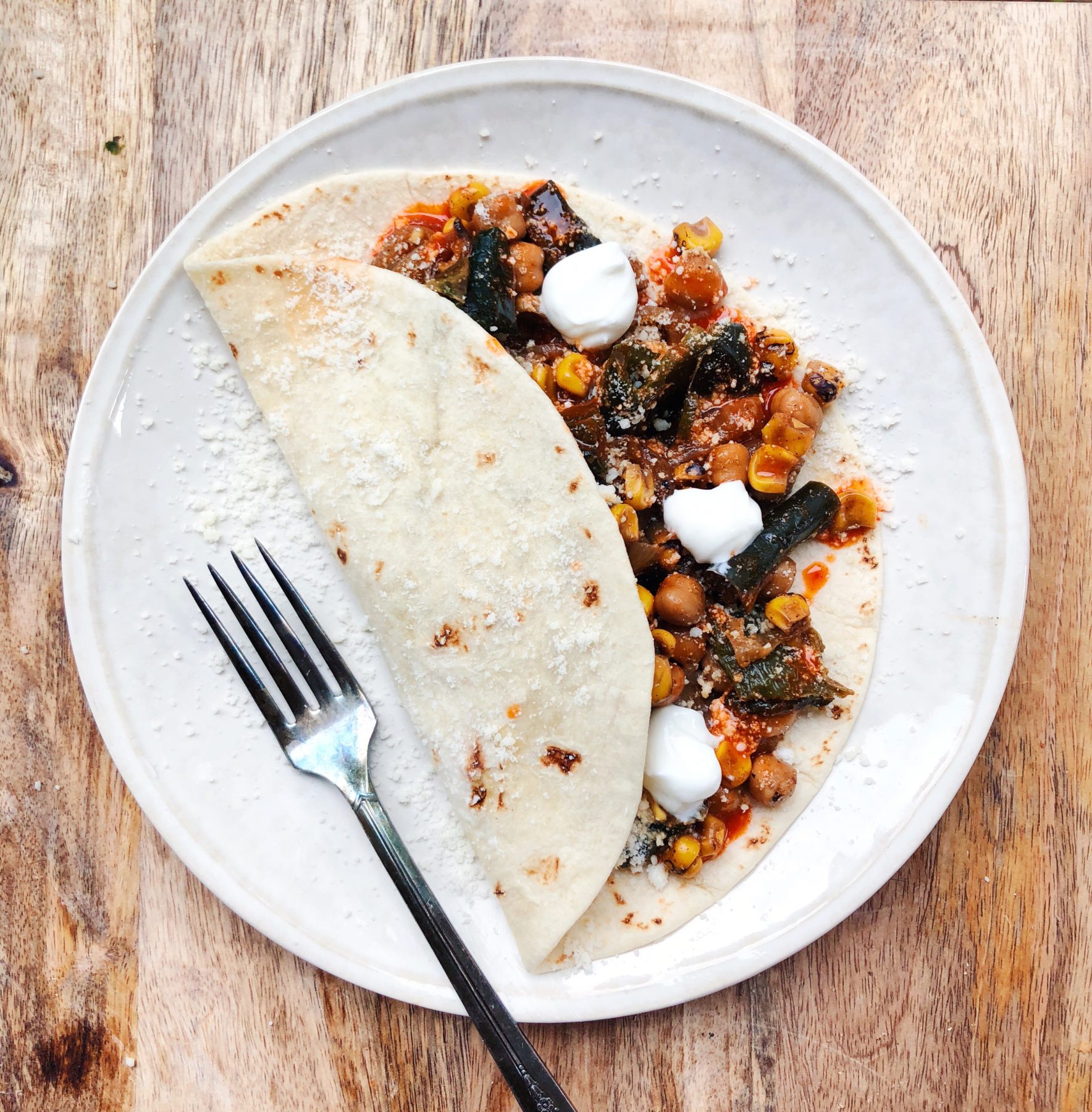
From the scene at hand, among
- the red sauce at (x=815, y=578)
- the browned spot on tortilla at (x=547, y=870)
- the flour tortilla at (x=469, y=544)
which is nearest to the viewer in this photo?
the flour tortilla at (x=469, y=544)

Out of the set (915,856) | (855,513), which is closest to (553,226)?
(855,513)

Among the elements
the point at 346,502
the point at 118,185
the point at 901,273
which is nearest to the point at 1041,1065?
the point at 901,273

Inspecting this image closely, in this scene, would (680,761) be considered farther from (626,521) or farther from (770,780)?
(626,521)

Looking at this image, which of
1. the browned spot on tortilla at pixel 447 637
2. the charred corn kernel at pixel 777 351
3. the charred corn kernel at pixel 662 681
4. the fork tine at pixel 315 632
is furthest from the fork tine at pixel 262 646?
the charred corn kernel at pixel 777 351

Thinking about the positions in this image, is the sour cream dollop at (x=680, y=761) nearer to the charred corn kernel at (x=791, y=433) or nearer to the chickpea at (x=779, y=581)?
the chickpea at (x=779, y=581)

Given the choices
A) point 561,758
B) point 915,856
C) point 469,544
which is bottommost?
point 915,856

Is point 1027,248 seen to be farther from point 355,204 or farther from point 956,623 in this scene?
point 355,204
